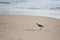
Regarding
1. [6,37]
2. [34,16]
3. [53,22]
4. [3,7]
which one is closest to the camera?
[6,37]

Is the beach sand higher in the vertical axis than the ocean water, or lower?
lower

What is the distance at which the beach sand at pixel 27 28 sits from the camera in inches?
33.9

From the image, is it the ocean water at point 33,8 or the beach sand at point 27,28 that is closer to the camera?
the beach sand at point 27,28

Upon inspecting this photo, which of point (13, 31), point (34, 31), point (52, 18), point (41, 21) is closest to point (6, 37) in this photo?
point (13, 31)

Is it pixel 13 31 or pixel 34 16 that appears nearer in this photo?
pixel 13 31

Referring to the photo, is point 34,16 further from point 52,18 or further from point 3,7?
point 3,7

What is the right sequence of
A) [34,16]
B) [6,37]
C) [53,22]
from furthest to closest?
1. [34,16]
2. [53,22]
3. [6,37]

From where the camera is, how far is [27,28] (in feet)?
3.18

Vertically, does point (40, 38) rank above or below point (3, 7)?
below

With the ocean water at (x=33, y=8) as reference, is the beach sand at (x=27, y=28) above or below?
below

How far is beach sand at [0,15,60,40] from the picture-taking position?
2.82 feet

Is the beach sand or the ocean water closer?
the beach sand

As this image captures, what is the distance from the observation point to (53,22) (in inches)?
41.6

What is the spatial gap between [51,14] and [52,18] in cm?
9
